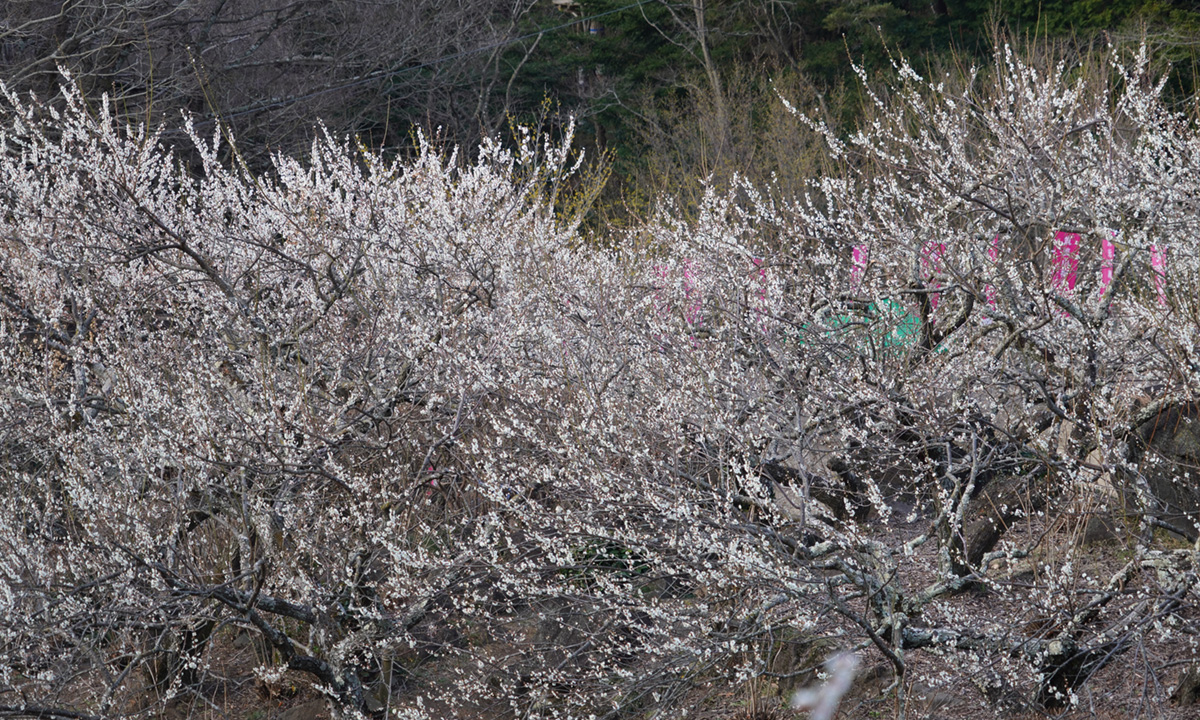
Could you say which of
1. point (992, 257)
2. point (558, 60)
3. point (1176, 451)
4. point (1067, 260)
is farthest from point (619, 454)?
point (558, 60)

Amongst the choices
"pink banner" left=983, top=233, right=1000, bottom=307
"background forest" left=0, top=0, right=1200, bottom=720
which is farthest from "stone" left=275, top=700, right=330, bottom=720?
"pink banner" left=983, top=233, right=1000, bottom=307

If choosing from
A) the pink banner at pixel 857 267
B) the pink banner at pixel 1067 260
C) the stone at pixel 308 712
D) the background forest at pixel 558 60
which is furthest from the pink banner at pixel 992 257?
the background forest at pixel 558 60

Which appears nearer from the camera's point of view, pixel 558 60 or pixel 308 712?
pixel 308 712

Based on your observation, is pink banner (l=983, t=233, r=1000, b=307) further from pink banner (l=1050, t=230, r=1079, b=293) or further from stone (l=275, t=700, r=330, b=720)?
stone (l=275, t=700, r=330, b=720)

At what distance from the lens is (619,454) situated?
14.6 feet

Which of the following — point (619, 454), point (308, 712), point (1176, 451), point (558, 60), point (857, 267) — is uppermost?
point (558, 60)

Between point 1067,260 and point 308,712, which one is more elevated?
point 1067,260

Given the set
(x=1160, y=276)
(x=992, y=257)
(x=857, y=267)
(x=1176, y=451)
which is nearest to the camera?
(x=1160, y=276)

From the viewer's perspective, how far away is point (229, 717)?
224 inches

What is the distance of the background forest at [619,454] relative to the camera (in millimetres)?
4191

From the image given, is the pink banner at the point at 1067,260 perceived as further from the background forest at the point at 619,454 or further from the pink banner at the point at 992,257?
the pink banner at the point at 992,257

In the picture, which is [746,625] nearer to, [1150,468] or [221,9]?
[1150,468]

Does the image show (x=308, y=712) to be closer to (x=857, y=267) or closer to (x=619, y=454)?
(x=619, y=454)

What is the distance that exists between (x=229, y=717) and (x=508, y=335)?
8.83 ft
